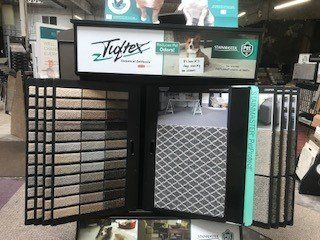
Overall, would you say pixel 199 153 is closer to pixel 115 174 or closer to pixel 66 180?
pixel 115 174

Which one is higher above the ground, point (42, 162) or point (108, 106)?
point (108, 106)

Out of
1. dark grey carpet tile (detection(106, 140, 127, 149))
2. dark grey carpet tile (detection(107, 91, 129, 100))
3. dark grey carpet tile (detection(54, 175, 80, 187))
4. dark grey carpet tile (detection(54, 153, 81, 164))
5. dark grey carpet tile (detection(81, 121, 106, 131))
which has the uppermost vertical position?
dark grey carpet tile (detection(107, 91, 129, 100))

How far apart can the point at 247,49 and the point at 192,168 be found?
0.56 meters

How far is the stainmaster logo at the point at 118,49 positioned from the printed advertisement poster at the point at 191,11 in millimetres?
98

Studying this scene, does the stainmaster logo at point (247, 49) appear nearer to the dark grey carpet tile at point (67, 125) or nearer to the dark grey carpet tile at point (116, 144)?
the dark grey carpet tile at point (116, 144)

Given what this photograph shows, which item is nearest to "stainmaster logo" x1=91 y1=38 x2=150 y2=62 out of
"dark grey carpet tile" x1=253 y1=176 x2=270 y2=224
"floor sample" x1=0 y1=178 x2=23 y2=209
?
"dark grey carpet tile" x1=253 y1=176 x2=270 y2=224

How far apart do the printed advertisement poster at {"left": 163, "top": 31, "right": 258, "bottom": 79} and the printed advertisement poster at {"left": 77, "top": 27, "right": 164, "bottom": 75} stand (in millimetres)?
59

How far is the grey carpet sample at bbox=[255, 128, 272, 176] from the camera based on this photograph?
4.46 ft

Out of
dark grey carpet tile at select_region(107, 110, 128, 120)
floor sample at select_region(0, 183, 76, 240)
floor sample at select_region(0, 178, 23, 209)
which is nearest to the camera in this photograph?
dark grey carpet tile at select_region(107, 110, 128, 120)

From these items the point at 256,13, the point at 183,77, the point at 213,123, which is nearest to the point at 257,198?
the point at 213,123

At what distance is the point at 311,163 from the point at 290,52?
7.30m

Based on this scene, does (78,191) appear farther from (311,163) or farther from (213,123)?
(311,163)

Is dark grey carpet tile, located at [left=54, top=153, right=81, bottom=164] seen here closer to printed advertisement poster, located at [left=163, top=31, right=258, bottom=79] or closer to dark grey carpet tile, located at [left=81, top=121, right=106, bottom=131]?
dark grey carpet tile, located at [left=81, top=121, right=106, bottom=131]

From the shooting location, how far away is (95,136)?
4.48 ft
